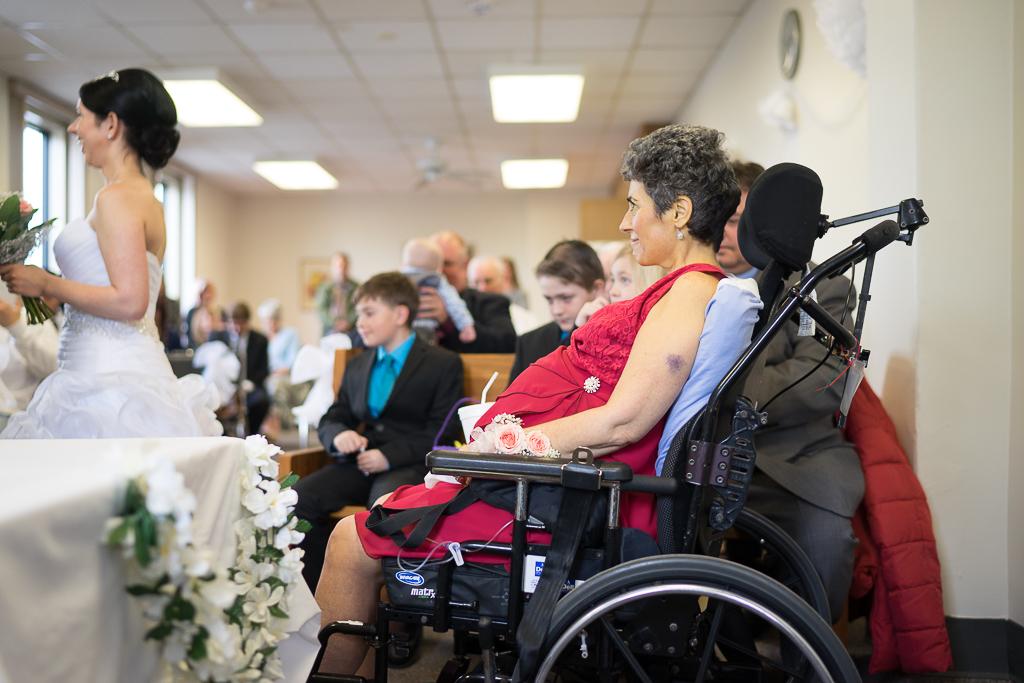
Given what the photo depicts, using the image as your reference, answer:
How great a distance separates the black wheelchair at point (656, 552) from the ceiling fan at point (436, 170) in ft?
22.1

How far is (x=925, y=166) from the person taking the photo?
6.89 ft

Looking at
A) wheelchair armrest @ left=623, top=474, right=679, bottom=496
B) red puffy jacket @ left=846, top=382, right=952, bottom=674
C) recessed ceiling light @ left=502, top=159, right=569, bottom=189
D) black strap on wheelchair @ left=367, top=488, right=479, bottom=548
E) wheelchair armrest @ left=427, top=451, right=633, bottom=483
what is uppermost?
recessed ceiling light @ left=502, top=159, right=569, bottom=189

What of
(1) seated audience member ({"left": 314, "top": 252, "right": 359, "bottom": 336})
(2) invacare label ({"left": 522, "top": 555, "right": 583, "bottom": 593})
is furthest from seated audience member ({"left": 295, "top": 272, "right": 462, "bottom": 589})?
(1) seated audience member ({"left": 314, "top": 252, "right": 359, "bottom": 336})

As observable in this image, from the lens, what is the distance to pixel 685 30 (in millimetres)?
5070

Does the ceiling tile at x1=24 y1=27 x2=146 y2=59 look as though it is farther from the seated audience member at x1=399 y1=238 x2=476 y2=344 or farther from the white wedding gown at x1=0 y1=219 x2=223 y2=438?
the white wedding gown at x1=0 y1=219 x2=223 y2=438

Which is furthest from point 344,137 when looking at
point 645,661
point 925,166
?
point 645,661

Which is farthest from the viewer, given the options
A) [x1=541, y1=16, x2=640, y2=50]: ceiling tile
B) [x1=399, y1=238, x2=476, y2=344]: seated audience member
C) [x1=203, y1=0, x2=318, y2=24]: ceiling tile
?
[x1=541, y1=16, x2=640, y2=50]: ceiling tile

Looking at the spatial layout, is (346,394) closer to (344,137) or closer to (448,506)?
(448,506)

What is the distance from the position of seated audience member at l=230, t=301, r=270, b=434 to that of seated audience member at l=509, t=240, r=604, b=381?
4837 mm

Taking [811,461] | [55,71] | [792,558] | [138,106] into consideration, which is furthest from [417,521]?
[55,71]

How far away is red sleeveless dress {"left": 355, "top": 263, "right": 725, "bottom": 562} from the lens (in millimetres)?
1441

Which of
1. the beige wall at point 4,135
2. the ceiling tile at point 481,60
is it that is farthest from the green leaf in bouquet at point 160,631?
the beige wall at point 4,135

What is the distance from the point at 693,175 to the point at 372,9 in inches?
143

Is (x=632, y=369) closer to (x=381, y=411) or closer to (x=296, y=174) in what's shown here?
(x=381, y=411)
